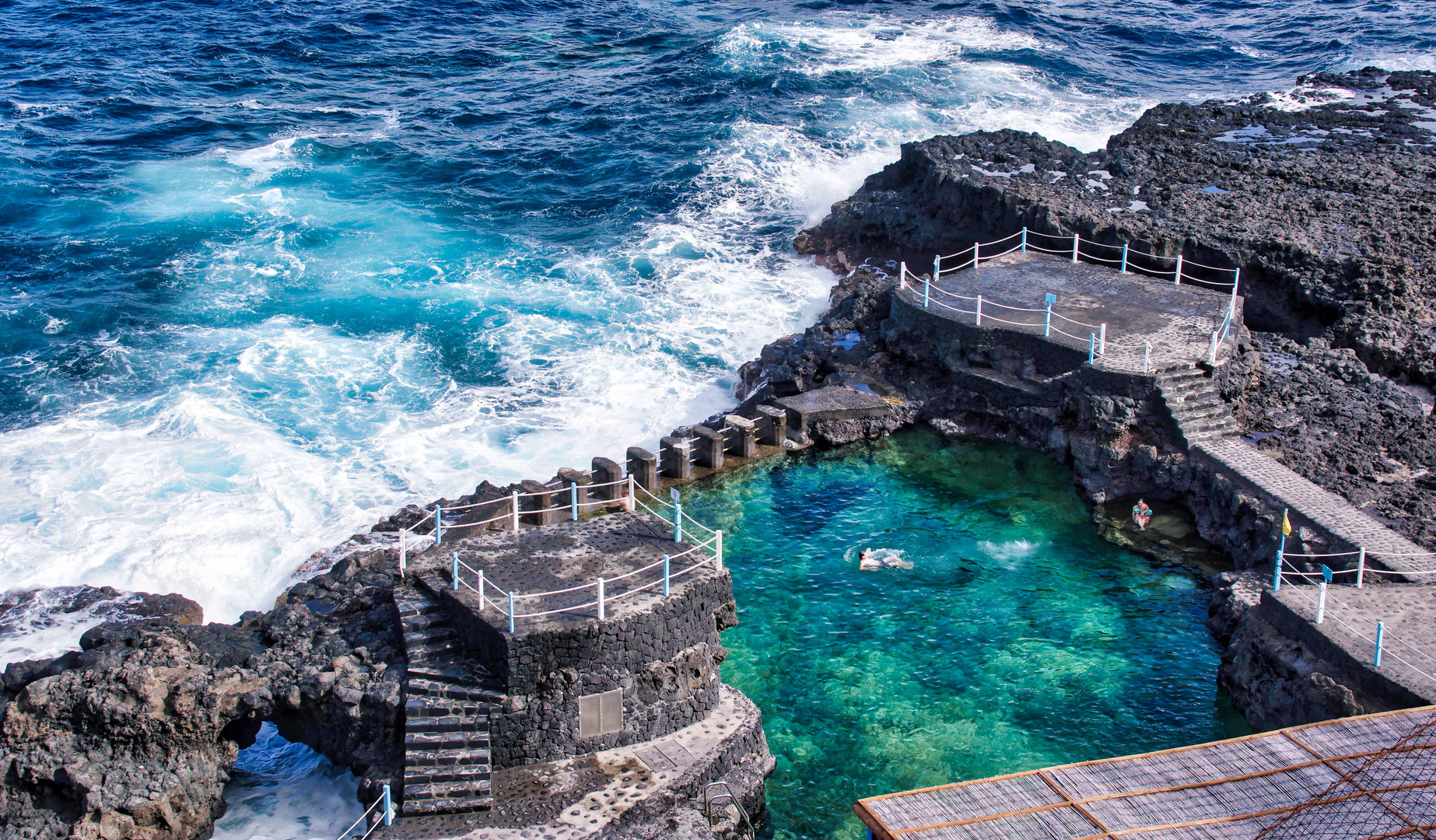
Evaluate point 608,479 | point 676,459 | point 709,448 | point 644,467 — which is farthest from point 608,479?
→ point 709,448

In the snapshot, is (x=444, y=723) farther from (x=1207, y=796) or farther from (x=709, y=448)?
(x=709, y=448)

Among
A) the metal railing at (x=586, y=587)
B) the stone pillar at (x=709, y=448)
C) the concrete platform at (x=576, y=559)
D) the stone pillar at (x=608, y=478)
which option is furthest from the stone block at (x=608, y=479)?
the metal railing at (x=586, y=587)

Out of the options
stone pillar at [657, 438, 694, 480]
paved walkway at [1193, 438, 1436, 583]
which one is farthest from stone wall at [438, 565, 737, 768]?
paved walkway at [1193, 438, 1436, 583]

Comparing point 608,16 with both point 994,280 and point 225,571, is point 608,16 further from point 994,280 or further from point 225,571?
point 225,571

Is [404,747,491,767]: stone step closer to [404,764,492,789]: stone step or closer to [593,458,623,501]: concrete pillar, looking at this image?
[404,764,492,789]: stone step

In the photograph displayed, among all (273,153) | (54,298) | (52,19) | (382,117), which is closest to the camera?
(54,298)

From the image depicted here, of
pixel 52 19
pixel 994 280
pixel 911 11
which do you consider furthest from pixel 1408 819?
pixel 52 19
